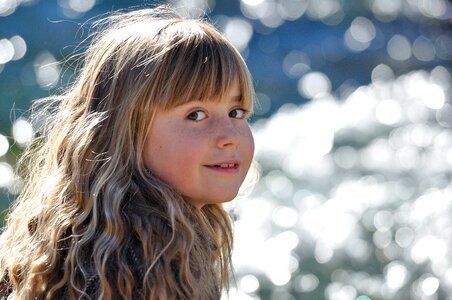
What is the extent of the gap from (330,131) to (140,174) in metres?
3.26

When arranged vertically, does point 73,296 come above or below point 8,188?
above

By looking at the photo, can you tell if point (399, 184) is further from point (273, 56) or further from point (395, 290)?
point (273, 56)

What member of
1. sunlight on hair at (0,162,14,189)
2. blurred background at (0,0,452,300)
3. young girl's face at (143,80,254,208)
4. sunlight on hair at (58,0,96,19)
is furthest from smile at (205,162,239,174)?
sunlight on hair at (58,0,96,19)

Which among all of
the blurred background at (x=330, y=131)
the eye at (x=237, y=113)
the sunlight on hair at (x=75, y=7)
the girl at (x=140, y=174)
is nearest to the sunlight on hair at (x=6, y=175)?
the blurred background at (x=330, y=131)

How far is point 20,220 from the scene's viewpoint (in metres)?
1.98

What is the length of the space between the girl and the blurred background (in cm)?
163

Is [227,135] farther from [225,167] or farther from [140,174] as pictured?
[140,174]

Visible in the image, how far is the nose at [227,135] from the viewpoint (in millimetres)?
1840

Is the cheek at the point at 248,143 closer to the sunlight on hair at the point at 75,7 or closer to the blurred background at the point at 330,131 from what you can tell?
the blurred background at the point at 330,131

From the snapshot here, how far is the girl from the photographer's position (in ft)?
5.63

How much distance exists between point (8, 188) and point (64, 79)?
0.75m

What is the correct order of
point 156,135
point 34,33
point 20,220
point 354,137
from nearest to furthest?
point 156,135 < point 20,220 < point 354,137 < point 34,33

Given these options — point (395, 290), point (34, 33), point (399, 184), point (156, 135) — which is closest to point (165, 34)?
point (156, 135)

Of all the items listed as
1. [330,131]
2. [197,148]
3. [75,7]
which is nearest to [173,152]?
[197,148]
